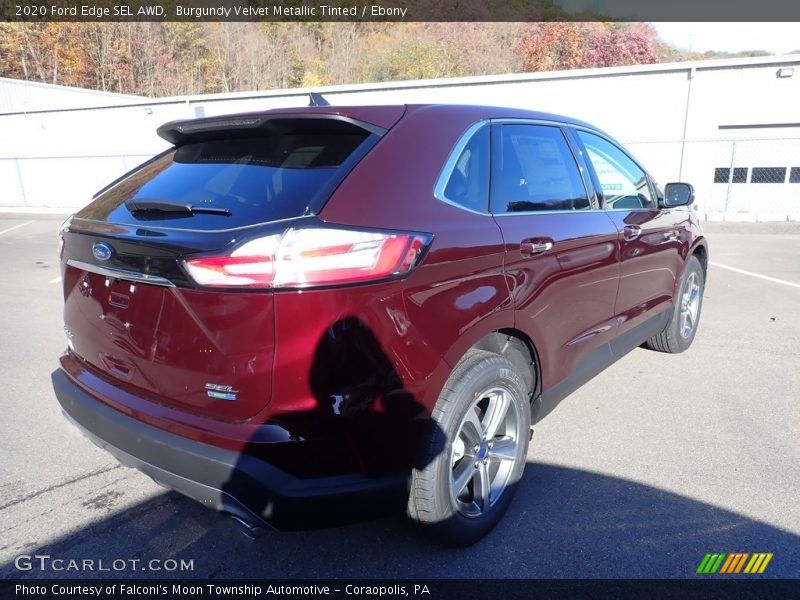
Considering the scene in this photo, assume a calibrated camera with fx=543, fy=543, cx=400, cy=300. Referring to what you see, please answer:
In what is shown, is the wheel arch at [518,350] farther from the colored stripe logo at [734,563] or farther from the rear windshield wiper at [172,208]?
the rear windshield wiper at [172,208]

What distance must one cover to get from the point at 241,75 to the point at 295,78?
4.12m

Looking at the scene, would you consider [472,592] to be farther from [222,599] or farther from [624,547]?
[222,599]

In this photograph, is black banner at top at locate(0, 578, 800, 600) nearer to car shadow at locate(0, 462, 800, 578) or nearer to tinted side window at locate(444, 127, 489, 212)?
car shadow at locate(0, 462, 800, 578)

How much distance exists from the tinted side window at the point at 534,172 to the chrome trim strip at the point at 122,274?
1403mm

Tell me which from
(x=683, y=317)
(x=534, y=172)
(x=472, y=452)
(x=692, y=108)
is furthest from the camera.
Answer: (x=692, y=108)

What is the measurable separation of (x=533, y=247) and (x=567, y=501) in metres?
1.27

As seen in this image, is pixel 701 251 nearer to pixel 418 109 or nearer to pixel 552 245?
pixel 552 245

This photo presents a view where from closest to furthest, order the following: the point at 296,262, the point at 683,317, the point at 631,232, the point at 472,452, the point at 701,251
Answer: the point at 296,262 < the point at 472,452 < the point at 631,232 < the point at 683,317 < the point at 701,251

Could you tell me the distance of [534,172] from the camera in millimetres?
2820

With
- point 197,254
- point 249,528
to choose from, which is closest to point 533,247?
point 197,254

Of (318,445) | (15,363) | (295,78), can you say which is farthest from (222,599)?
(295,78)

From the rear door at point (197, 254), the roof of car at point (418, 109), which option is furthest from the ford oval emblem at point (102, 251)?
the roof of car at point (418, 109)

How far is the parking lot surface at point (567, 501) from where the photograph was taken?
2.30m

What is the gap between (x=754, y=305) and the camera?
6164 millimetres
